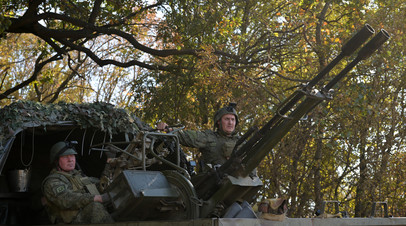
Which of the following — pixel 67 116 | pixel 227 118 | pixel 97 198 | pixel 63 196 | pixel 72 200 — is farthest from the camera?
pixel 67 116

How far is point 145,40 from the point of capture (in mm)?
22875

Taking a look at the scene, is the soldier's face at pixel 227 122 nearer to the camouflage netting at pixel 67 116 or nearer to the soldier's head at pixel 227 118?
the soldier's head at pixel 227 118

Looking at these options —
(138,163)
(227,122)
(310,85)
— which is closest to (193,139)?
(227,122)

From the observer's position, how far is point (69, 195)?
7574 millimetres

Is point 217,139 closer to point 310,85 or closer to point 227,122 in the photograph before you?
point 227,122

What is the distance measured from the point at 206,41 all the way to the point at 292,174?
4206 millimetres

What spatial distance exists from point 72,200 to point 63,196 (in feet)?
0.59

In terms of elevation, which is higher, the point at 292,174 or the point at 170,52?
the point at 170,52

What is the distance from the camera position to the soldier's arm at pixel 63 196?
739 cm

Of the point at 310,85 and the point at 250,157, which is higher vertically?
the point at 310,85

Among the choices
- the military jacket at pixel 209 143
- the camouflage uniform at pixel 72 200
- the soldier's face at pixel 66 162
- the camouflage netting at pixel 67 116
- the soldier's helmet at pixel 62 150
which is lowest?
the camouflage uniform at pixel 72 200

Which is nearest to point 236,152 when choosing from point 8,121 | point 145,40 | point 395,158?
point 8,121

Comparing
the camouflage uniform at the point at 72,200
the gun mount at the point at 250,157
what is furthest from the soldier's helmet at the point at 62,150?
the gun mount at the point at 250,157

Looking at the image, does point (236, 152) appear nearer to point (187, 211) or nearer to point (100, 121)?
point (187, 211)
